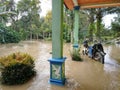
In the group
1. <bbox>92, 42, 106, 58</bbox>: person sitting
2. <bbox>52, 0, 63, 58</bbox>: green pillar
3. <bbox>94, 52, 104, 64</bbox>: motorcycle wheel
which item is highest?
<bbox>52, 0, 63, 58</bbox>: green pillar

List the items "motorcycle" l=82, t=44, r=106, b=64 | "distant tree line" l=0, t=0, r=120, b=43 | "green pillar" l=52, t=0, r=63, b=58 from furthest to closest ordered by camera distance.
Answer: "distant tree line" l=0, t=0, r=120, b=43 → "motorcycle" l=82, t=44, r=106, b=64 → "green pillar" l=52, t=0, r=63, b=58

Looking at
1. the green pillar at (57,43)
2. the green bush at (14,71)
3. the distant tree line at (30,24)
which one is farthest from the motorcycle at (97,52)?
the distant tree line at (30,24)

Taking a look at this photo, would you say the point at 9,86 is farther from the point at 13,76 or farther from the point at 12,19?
the point at 12,19

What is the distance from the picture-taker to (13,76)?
15.3 feet

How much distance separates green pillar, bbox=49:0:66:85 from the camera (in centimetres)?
448

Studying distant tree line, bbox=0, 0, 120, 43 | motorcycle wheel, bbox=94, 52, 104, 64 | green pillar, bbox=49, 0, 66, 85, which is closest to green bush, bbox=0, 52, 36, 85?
green pillar, bbox=49, 0, 66, 85

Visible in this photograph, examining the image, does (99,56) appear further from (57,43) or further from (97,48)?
(57,43)

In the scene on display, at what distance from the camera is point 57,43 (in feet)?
15.0

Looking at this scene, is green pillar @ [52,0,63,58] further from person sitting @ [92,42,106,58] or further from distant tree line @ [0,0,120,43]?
distant tree line @ [0,0,120,43]

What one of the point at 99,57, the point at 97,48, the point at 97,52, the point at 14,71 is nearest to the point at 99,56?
the point at 99,57

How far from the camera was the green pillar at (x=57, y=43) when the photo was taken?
448cm

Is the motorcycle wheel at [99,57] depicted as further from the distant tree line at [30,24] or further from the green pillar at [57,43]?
the distant tree line at [30,24]

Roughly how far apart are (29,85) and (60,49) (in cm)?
141

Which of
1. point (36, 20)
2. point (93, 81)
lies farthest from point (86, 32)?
point (93, 81)
